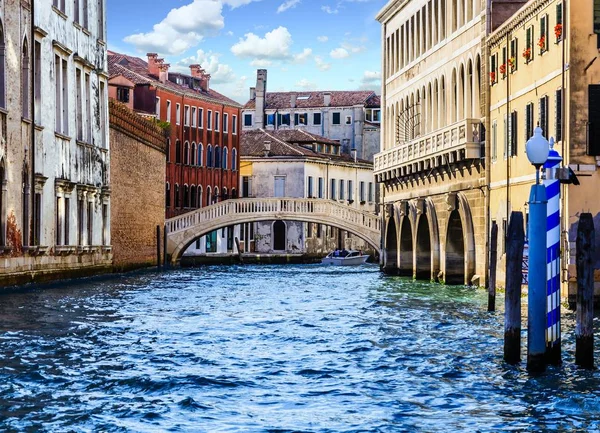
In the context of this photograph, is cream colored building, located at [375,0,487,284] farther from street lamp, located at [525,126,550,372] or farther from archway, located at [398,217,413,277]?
street lamp, located at [525,126,550,372]

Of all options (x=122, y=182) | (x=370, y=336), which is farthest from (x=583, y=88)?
(x=122, y=182)

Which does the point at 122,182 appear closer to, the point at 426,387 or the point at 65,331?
the point at 65,331

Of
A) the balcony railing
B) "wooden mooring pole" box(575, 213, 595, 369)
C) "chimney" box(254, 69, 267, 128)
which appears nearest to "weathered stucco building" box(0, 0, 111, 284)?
the balcony railing

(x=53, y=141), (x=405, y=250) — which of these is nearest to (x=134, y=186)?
(x=405, y=250)

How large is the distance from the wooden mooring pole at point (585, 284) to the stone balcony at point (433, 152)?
53.4 feet

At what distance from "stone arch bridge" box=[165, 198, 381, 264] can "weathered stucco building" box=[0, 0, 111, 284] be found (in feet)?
44.8

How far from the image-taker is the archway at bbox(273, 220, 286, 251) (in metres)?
61.3

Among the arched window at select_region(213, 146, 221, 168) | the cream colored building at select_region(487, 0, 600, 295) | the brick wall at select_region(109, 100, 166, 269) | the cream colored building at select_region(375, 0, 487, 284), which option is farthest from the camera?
the arched window at select_region(213, 146, 221, 168)

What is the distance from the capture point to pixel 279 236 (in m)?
A: 61.5

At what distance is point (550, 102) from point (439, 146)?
335 inches

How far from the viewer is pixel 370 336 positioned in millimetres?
16219

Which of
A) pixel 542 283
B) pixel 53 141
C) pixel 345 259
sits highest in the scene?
pixel 53 141

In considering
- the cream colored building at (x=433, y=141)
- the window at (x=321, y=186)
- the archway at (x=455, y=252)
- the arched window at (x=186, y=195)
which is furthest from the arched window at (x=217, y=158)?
the archway at (x=455, y=252)

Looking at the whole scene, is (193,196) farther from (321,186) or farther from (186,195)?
(321,186)
